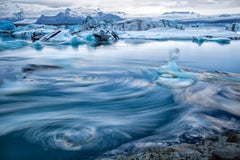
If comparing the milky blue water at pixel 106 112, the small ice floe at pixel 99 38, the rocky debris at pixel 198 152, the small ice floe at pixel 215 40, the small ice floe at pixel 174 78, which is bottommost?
the milky blue water at pixel 106 112

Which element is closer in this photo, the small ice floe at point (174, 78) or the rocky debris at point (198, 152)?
the rocky debris at point (198, 152)

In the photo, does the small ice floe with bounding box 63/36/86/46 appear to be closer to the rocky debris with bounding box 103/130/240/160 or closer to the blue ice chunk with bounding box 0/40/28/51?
the blue ice chunk with bounding box 0/40/28/51

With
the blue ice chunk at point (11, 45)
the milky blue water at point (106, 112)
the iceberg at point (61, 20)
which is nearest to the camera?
the milky blue water at point (106, 112)

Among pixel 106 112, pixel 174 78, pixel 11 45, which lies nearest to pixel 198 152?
pixel 106 112

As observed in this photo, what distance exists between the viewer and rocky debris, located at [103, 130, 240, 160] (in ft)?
9.09

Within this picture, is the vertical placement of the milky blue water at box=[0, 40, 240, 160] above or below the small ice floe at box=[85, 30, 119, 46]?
below

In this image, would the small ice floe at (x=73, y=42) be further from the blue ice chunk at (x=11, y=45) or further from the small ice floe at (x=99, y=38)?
the blue ice chunk at (x=11, y=45)

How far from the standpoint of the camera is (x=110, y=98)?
591 centimetres

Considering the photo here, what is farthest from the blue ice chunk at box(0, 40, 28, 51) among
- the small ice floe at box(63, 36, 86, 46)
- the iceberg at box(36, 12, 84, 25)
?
the iceberg at box(36, 12, 84, 25)

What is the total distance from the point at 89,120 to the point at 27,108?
59.6 inches

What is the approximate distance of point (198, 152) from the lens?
9.56 ft

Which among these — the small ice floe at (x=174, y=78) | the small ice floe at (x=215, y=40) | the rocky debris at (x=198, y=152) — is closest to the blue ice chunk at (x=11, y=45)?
the small ice floe at (x=174, y=78)

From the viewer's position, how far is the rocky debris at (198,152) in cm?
277

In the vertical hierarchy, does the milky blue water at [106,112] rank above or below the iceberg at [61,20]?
below
